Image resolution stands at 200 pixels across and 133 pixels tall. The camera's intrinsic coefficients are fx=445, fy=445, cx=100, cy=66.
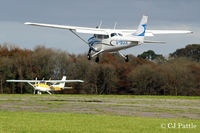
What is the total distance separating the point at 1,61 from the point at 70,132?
8465 cm

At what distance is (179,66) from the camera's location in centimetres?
10419

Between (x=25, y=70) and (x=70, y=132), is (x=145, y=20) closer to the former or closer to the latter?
Result: (x=70, y=132)

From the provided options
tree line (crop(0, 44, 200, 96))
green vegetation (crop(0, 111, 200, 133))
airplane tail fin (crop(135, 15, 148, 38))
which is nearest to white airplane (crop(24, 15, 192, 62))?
airplane tail fin (crop(135, 15, 148, 38))

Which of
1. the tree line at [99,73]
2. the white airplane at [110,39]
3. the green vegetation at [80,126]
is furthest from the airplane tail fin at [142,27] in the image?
the tree line at [99,73]

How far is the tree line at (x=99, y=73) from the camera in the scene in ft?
328

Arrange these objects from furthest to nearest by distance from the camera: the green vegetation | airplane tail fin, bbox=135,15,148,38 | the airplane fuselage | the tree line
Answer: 1. the tree line
2. the airplane fuselage
3. airplane tail fin, bbox=135,15,148,38
4. the green vegetation

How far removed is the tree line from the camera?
100m

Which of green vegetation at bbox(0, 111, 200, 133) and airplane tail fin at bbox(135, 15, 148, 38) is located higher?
airplane tail fin at bbox(135, 15, 148, 38)

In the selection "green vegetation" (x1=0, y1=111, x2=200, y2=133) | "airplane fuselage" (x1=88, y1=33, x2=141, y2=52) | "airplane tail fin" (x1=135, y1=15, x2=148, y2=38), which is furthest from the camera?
"airplane fuselage" (x1=88, y1=33, x2=141, y2=52)

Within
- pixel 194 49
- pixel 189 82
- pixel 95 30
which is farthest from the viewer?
pixel 194 49

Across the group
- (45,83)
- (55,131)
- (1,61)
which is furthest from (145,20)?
(1,61)

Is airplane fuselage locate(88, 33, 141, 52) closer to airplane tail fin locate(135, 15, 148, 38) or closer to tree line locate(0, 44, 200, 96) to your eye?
airplane tail fin locate(135, 15, 148, 38)

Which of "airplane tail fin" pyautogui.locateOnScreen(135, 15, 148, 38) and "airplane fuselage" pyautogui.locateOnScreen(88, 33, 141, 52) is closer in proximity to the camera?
"airplane tail fin" pyautogui.locateOnScreen(135, 15, 148, 38)

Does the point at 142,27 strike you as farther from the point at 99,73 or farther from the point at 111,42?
the point at 99,73
